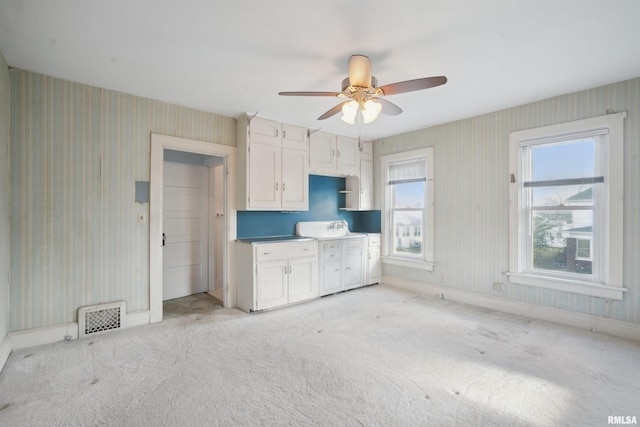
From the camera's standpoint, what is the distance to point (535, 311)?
3.51 meters

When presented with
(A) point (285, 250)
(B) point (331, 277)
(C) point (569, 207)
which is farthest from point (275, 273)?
(C) point (569, 207)

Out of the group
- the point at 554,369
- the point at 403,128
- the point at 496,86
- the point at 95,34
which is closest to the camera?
the point at 95,34

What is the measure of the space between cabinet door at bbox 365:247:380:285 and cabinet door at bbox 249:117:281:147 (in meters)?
2.39

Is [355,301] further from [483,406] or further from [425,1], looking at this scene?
[425,1]

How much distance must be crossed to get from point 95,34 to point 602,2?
11.2ft

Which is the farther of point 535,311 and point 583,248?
point 535,311

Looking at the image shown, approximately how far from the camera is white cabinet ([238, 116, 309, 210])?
3.93 meters

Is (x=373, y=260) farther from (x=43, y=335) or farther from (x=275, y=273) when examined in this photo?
(x=43, y=335)

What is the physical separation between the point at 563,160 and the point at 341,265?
121 inches

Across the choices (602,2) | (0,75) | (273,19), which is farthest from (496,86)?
(0,75)

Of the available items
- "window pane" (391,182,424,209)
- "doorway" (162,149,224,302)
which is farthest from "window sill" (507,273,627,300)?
"doorway" (162,149,224,302)

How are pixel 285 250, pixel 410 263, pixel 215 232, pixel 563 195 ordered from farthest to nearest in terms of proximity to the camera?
pixel 215 232 → pixel 410 263 → pixel 285 250 → pixel 563 195

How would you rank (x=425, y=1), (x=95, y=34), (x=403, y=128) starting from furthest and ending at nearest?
1. (x=403, y=128)
2. (x=95, y=34)
3. (x=425, y=1)

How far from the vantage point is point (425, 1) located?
6.07 ft
